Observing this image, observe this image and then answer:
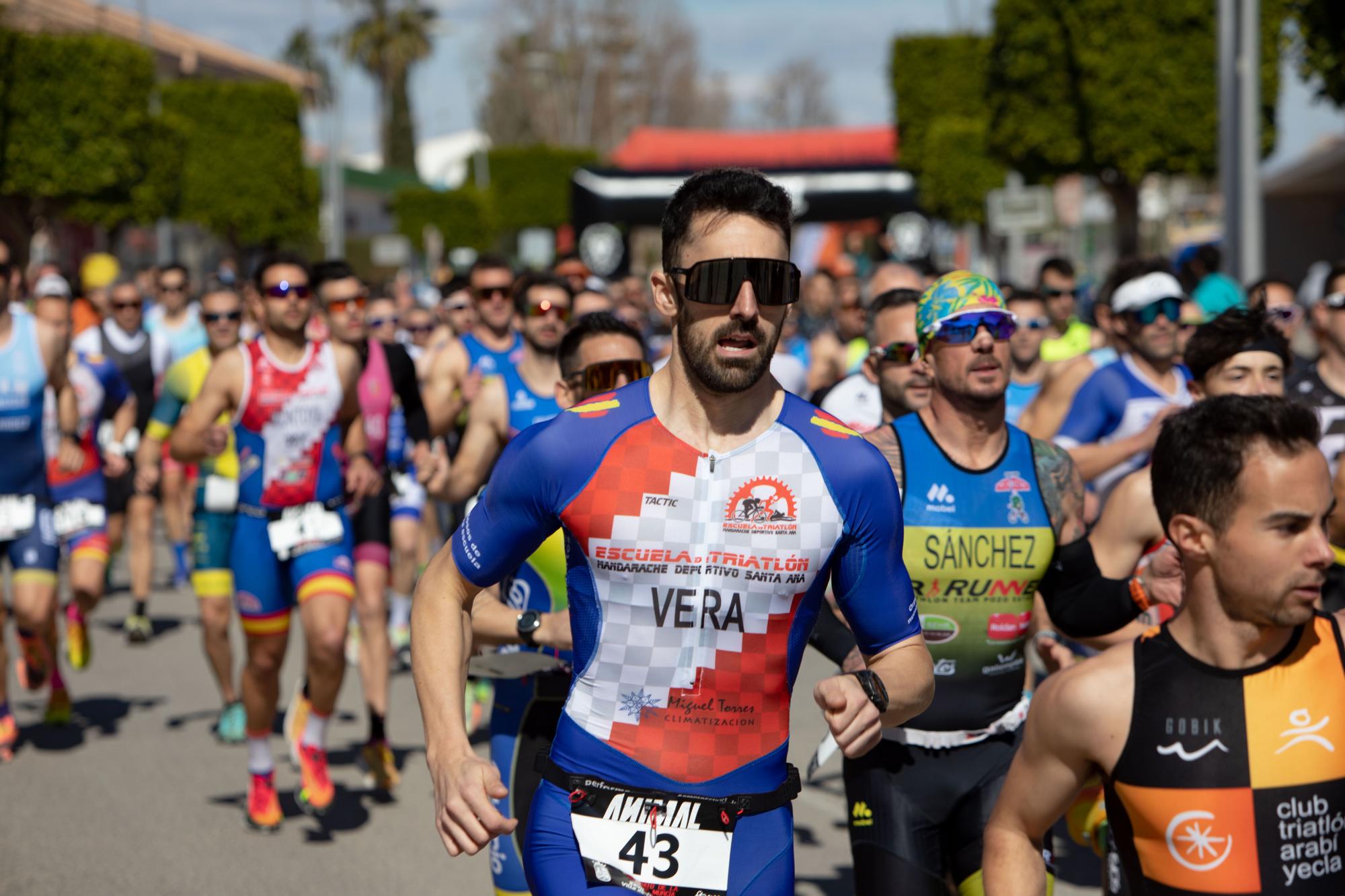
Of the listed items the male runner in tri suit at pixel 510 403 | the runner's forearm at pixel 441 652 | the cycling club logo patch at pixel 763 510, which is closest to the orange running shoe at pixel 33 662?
the male runner in tri suit at pixel 510 403

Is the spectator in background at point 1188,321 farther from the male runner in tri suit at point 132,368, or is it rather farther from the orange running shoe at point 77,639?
the male runner in tri suit at point 132,368

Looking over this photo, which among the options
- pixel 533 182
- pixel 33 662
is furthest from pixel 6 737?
pixel 533 182

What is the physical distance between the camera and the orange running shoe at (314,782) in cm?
717

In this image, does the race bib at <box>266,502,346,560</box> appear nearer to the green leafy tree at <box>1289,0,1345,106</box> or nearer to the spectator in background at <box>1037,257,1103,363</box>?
the spectator in background at <box>1037,257,1103,363</box>

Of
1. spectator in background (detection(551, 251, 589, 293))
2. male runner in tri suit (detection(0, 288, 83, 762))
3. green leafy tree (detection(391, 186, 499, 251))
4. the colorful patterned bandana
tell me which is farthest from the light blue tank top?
green leafy tree (detection(391, 186, 499, 251))

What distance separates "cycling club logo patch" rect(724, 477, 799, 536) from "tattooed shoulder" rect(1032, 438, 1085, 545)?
149 cm

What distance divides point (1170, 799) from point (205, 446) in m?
5.23

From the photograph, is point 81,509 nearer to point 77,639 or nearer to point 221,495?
point 77,639

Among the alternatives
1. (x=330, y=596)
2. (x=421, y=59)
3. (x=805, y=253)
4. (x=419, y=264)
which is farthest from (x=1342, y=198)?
(x=421, y=59)

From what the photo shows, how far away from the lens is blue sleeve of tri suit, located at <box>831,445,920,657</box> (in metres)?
3.29

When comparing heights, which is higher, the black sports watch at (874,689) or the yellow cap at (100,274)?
the yellow cap at (100,274)

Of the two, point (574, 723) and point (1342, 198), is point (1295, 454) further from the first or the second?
point (1342, 198)

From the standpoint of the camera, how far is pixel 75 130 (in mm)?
33688

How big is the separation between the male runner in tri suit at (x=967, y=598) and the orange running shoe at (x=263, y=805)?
3.55 m
